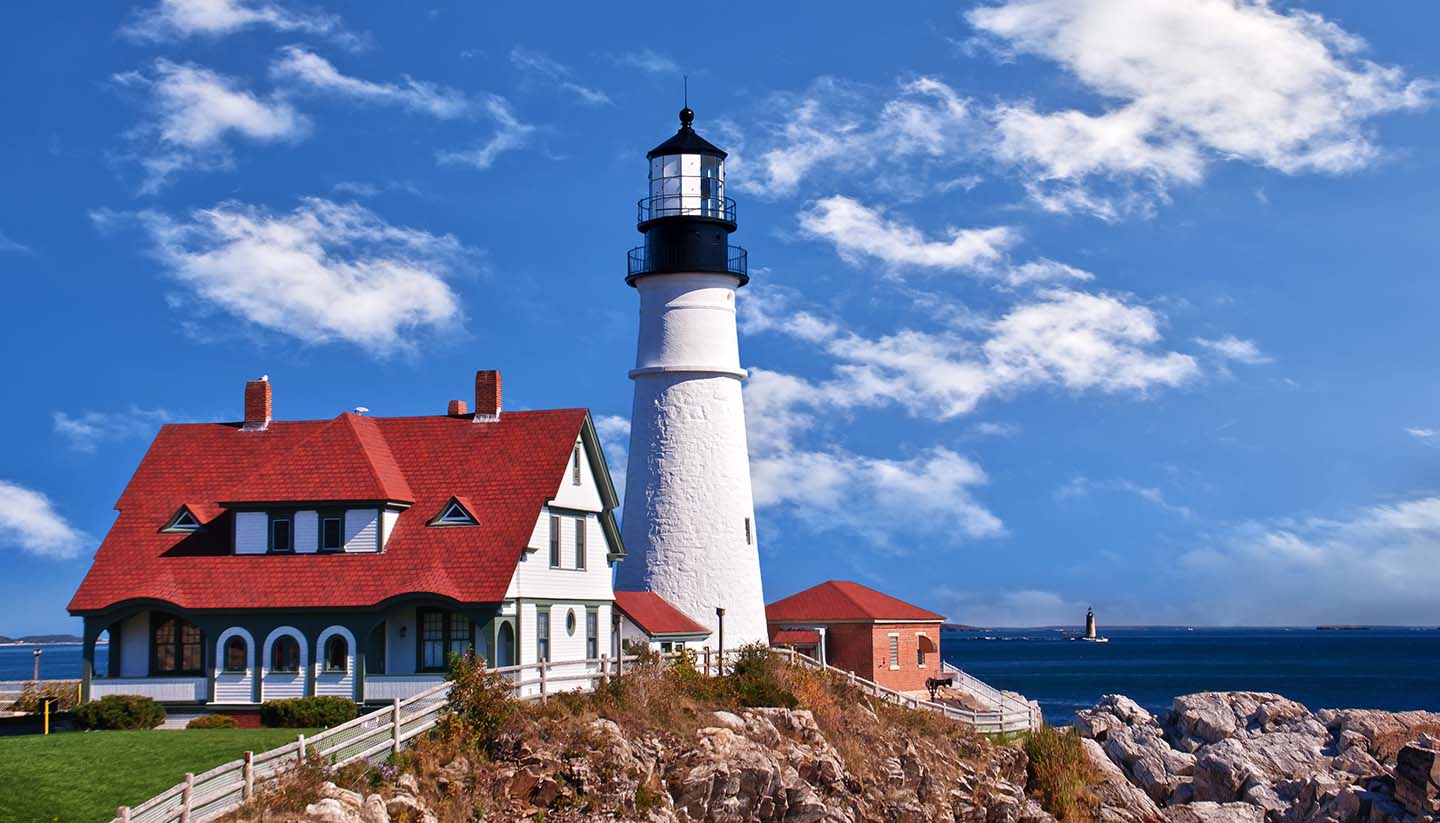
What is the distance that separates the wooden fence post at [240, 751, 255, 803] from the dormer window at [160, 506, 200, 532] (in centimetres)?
1439

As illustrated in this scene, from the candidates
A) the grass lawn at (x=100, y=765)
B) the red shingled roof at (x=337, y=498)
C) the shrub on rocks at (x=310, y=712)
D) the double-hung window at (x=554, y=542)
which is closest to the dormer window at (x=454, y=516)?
the red shingled roof at (x=337, y=498)

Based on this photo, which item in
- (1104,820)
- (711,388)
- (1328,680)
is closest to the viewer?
(1104,820)

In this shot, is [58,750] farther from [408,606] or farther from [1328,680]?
[1328,680]

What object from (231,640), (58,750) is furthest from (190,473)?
(58,750)

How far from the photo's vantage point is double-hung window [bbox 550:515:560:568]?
35.6 m

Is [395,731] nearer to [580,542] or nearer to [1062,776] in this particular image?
[580,542]

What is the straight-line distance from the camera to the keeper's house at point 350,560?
33281 mm

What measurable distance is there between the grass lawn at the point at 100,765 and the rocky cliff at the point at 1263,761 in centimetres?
2039

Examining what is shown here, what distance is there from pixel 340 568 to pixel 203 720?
4.26m

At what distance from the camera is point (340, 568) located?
3409 centimetres

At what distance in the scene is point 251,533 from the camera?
115 feet

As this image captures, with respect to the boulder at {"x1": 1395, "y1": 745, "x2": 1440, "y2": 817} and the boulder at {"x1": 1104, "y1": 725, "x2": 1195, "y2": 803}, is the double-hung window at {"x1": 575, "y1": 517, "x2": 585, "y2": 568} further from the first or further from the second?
the boulder at {"x1": 1395, "y1": 745, "x2": 1440, "y2": 817}

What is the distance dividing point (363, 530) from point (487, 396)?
5510mm

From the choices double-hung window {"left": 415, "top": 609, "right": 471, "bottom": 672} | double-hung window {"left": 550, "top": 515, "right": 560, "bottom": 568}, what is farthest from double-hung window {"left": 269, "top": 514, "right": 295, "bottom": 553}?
double-hung window {"left": 550, "top": 515, "right": 560, "bottom": 568}
